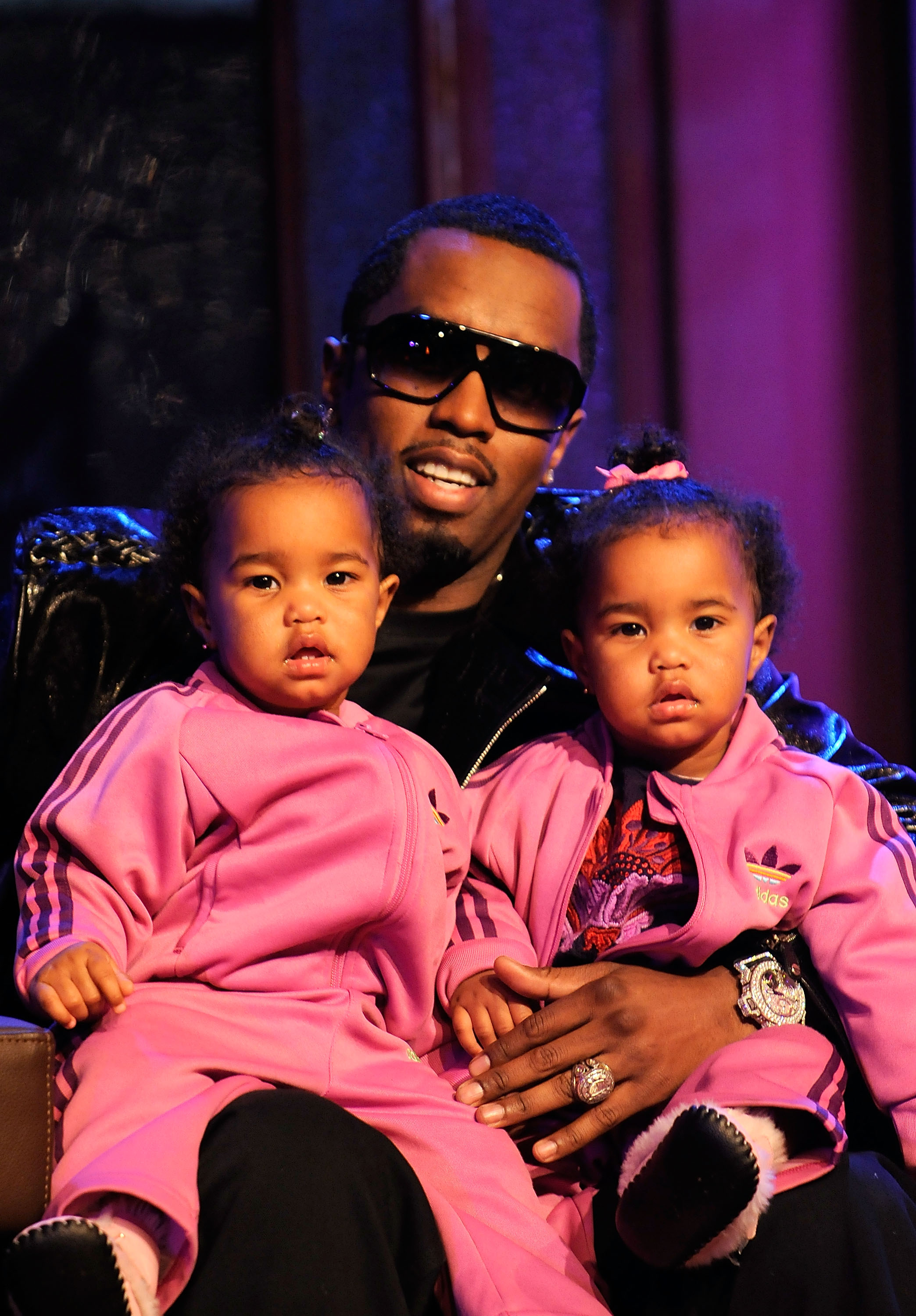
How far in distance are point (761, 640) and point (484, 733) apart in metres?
0.47

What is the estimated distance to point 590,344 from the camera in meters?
2.64

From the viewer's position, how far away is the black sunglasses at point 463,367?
90.6 inches

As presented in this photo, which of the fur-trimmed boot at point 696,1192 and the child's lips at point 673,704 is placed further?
the child's lips at point 673,704

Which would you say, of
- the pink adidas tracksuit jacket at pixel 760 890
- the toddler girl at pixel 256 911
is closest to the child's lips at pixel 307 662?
the toddler girl at pixel 256 911

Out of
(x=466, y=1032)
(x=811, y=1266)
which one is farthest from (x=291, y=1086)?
(x=811, y=1266)

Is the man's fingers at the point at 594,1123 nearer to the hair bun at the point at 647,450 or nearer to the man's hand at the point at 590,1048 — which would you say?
the man's hand at the point at 590,1048

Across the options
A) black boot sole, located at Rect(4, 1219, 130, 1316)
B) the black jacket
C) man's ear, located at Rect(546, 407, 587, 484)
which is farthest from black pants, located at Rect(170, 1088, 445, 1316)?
man's ear, located at Rect(546, 407, 587, 484)

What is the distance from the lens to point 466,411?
230cm

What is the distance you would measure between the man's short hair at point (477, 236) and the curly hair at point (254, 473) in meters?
0.61

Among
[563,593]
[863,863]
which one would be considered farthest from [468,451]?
[863,863]

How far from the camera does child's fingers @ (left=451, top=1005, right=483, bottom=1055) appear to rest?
5.45 feet

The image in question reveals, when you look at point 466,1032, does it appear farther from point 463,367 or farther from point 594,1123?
point 463,367

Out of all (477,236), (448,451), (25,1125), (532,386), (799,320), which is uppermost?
(477,236)

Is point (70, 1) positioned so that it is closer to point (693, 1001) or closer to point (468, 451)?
point (468, 451)
